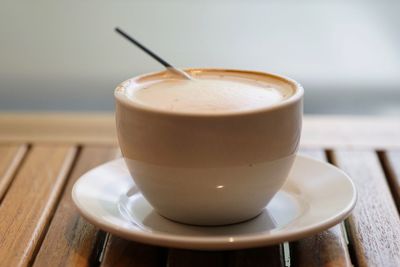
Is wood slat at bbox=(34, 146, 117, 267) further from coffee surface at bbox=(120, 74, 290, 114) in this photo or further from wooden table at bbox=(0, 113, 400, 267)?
coffee surface at bbox=(120, 74, 290, 114)

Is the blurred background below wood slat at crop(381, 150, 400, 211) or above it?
below

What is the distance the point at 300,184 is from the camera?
640mm

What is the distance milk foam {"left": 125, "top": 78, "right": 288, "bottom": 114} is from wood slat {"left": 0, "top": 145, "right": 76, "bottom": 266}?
0.15m

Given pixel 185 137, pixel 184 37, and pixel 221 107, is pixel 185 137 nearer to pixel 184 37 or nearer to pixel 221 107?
pixel 221 107

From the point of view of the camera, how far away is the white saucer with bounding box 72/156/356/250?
19.1 inches

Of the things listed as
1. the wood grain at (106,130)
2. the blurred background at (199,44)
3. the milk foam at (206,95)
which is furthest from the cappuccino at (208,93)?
the blurred background at (199,44)

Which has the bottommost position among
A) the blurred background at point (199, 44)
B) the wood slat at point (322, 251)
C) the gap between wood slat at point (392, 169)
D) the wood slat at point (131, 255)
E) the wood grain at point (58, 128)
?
the blurred background at point (199, 44)

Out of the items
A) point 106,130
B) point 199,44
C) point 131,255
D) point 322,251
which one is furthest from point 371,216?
point 199,44

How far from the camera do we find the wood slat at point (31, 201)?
0.56 meters

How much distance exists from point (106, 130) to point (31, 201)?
0.23 m

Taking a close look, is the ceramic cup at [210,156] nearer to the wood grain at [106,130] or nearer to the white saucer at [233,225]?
the white saucer at [233,225]

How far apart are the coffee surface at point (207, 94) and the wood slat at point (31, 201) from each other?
0.48ft

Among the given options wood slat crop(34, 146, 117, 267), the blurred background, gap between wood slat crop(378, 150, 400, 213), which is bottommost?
the blurred background

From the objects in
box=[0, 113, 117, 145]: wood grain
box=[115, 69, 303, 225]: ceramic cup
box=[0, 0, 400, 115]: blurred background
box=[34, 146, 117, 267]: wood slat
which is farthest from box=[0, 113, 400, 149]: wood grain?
box=[0, 0, 400, 115]: blurred background
